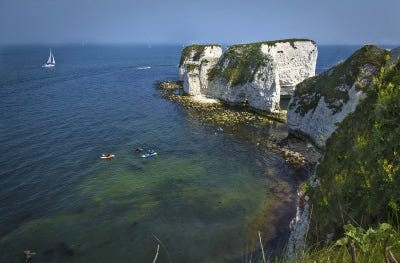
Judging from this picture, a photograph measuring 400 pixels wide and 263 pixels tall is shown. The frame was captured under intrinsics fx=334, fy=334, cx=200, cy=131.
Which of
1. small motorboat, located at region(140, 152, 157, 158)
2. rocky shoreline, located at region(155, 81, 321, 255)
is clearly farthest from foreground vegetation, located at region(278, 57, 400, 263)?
small motorboat, located at region(140, 152, 157, 158)

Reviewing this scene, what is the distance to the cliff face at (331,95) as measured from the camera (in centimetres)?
3709

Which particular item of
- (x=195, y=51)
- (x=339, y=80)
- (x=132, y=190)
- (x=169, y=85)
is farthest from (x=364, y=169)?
(x=169, y=85)

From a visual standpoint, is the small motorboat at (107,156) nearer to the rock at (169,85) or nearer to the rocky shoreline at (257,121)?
the rocky shoreline at (257,121)

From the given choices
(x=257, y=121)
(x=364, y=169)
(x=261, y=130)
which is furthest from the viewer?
(x=257, y=121)

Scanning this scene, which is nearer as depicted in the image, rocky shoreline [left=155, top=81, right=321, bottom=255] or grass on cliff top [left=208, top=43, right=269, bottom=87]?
rocky shoreline [left=155, top=81, right=321, bottom=255]

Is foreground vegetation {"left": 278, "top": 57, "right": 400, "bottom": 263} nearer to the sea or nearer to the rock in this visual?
the sea

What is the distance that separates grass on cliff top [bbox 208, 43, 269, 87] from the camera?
209ft

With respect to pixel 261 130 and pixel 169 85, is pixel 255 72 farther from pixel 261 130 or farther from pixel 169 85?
pixel 169 85

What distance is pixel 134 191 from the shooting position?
108 feet

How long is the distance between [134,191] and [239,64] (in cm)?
4242

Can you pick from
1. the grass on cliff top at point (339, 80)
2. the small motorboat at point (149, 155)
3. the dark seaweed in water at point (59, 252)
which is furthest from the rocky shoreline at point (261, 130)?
the dark seaweed in water at point (59, 252)

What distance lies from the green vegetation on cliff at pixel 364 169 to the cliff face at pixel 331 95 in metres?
23.1

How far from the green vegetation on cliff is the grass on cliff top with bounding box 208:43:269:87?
49.3 meters

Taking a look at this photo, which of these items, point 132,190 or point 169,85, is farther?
point 169,85
